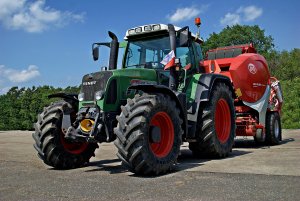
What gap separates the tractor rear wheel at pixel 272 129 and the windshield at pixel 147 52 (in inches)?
198

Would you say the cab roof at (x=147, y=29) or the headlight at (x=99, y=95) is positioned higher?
the cab roof at (x=147, y=29)

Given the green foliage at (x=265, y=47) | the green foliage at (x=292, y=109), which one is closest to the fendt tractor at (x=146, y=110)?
the green foliage at (x=292, y=109)

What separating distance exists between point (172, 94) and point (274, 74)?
3901 cm

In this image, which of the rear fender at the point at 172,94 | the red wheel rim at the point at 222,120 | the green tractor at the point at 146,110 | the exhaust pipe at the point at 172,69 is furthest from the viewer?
the red wheel rim at the point at 222,120

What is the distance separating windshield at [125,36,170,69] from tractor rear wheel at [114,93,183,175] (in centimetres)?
159

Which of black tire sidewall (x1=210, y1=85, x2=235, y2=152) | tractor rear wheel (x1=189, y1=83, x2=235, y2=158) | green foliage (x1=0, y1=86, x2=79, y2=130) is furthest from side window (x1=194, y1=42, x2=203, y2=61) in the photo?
green foliage (x1=0, y1=86, x2=79, y2=130)

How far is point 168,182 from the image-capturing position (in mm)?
5453

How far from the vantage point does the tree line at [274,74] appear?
23.1 m

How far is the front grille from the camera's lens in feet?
22.9

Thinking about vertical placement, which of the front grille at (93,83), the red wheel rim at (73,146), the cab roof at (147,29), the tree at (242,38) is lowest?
the red wheel rim at (73,146)

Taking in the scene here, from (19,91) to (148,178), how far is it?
33362 mm

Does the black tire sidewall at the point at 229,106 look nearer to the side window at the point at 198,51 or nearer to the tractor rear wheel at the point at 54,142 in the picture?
the side window at the point at 198,51

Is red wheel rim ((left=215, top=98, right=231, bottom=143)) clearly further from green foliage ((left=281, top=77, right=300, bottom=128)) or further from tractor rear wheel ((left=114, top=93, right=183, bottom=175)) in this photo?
green foliage ((left=281, top=77, right=300, bottom=128))

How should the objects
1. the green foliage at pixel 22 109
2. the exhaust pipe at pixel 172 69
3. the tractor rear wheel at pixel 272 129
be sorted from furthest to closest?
the green foliage at pixel 22 109
the tractor rear wheel at pixel 272 129
the exhaust pipe at pixel 172 69
